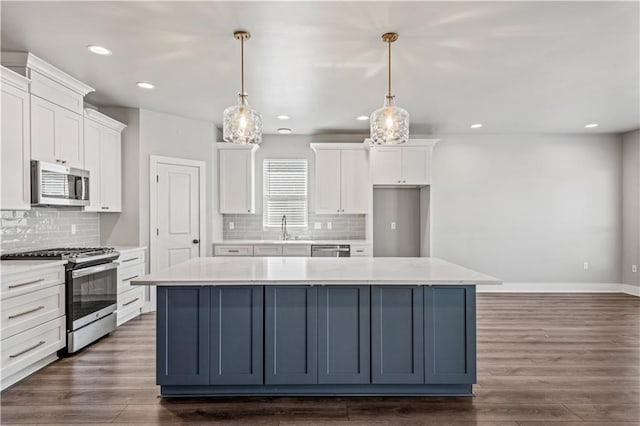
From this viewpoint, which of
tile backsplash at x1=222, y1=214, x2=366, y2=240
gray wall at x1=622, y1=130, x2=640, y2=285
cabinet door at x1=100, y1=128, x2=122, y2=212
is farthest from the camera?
tile backsplash at x1=222, y1=214, x2=366, y2=240

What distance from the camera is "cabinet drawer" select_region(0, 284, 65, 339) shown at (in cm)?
268

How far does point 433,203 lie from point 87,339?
481cm

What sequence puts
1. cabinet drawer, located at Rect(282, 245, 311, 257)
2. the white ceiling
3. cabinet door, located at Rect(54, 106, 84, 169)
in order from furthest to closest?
cabinet drawer, located at Rect(282, 245, 311, 257), cabinet door, located at Rect(54, 106, 84, 169), the white ceiling

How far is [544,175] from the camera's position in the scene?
6121mm

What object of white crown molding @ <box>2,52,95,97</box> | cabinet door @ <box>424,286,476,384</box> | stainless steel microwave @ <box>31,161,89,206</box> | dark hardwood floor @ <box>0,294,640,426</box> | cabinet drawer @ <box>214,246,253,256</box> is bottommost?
dark hardwood floor @ <box>0,294,640,426</box>

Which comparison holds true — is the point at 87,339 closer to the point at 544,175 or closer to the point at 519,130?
the point at 519,130

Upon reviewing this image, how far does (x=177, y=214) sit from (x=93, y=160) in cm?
124

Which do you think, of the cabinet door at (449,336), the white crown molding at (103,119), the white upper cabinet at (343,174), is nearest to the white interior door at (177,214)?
the white crown molding at (103,119)

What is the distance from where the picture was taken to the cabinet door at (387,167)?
5512 millimetres

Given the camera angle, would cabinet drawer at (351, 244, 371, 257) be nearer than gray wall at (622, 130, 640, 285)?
Yes

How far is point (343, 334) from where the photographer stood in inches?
102

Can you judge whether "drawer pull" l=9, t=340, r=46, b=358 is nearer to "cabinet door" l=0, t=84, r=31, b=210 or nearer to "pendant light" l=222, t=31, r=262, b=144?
"cabinet door" l=0, t=84, r=31, b=210

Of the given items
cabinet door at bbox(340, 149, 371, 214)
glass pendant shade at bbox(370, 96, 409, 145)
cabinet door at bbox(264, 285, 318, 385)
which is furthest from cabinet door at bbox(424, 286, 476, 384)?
cabinet door at bbox(340, 149, 371, 214)

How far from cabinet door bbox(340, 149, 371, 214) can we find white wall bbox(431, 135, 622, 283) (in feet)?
4.25
